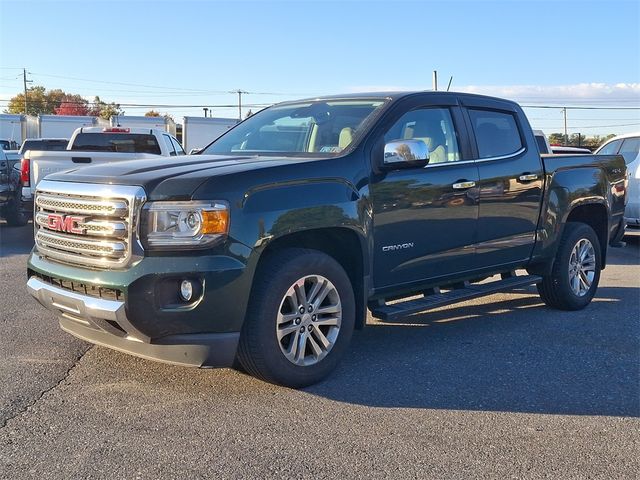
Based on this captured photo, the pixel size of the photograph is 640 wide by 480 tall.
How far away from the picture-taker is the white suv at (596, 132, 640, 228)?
11469 mm

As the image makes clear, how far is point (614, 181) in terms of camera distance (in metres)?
7.21

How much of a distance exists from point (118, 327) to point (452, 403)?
209 centimetres

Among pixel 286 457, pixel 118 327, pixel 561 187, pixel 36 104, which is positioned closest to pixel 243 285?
pixel 118 327

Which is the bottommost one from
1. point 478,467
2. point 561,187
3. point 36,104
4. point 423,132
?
point 478,467

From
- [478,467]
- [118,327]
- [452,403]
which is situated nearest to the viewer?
[478,467]

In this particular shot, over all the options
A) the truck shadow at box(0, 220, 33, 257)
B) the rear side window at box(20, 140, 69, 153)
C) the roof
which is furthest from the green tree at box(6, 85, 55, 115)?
the roof

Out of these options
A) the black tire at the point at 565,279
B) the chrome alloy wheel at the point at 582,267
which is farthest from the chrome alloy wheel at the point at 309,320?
the chrome alloy wheel at the point at 582,267

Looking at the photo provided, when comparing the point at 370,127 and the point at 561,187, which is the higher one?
the point at 370,127

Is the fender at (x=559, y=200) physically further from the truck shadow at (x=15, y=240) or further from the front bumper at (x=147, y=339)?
the truck shadow at (x=15, y=240)

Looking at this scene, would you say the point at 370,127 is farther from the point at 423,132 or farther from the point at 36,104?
the point at 36,104

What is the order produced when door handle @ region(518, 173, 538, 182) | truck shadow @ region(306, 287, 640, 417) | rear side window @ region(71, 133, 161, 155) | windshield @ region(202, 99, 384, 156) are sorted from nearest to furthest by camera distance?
1. truck shadow @ region(306, 287, 640, 417)
2. windshield @ region(202, 99, 384, 156)
3. door handle @ region(518, 173, 538, 182)
4. rear side window @ region(71, 133, 161, 155)

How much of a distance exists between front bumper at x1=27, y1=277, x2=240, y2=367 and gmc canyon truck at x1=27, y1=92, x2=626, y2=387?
1cm

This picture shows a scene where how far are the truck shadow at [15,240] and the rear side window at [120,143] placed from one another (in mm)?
1927

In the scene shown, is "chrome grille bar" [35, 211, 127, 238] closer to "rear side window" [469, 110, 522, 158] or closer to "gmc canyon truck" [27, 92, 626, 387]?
"gmc canyon truck" [27, 92, 626, 387]
